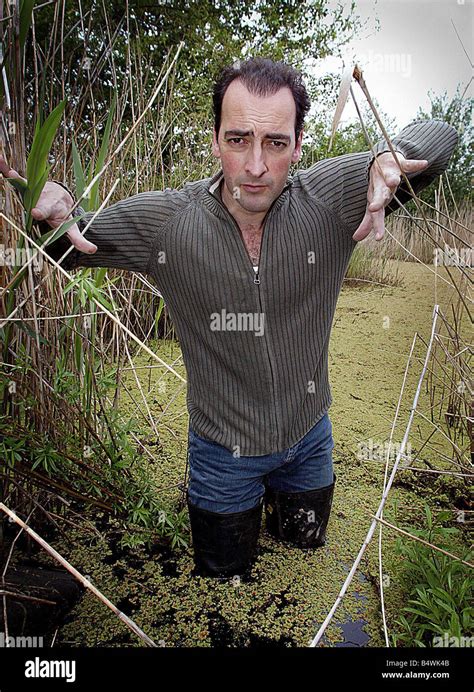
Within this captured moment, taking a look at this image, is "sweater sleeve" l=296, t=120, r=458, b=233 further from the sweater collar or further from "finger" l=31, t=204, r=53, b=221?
"finger" l=31, t=204, r=53, b=221

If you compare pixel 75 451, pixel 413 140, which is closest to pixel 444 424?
pixel 413 140

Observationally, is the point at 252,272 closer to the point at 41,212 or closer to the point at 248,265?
the point at 248,265

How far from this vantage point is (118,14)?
233 centimetres

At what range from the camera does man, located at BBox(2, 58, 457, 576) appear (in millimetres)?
1093

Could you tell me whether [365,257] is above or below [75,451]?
above

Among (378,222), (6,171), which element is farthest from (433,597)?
(6,171)

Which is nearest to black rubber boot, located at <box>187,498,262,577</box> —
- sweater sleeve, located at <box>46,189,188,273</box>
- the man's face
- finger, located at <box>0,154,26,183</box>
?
sweater sleeve, located at <box>46,189,188,273</box>

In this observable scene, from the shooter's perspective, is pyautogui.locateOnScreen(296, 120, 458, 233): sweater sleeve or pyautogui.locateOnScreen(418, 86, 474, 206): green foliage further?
pyautogui.locateOnScreen(418, 86, 474, 206): green foliage

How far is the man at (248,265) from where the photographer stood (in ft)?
3.59

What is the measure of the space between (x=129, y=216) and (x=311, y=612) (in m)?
0.86

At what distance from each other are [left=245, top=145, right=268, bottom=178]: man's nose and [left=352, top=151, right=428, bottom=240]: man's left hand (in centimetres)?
20

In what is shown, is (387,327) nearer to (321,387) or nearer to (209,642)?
(321,387)

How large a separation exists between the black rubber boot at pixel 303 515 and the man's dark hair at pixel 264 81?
0.80 m

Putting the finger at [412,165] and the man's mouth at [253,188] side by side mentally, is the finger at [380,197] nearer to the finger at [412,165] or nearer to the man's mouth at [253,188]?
the finger at [412,165]
